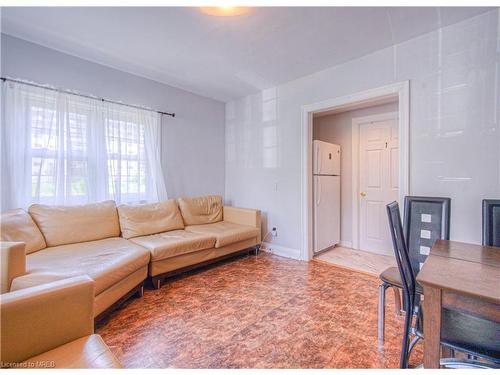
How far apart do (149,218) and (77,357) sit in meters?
2.15

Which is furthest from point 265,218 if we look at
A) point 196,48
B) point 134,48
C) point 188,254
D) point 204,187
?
point 134,48

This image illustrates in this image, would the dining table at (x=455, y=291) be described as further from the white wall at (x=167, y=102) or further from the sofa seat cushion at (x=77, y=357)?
the white wall at (x=167, y=102)

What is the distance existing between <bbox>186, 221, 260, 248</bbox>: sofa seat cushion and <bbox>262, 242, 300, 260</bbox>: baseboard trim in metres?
0.43

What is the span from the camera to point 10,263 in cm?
150

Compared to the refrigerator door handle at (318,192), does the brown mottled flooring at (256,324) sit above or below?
below

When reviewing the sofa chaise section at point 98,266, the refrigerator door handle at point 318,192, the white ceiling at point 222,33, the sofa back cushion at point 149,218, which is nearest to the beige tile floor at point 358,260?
the refrigerator door handle at point 318,192

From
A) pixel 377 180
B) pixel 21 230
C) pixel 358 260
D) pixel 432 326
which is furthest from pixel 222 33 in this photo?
pixel 358 260

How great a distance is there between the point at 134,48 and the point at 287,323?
121 inches

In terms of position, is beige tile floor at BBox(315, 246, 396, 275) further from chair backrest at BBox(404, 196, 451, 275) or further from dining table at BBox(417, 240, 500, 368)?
dining table at BBox(417, 240, 500, 368)

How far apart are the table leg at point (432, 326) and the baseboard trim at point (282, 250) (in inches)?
94.3

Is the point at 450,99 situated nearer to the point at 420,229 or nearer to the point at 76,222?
the point at 420,229

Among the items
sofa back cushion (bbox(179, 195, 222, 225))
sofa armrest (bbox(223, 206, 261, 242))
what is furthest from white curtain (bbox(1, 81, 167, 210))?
sofa armrest (bbox(223, 206, 261, 242))

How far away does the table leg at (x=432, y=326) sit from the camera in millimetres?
1050

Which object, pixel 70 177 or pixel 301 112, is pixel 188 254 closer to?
pixel 70 177
